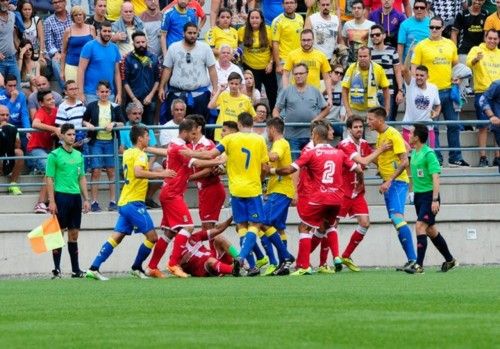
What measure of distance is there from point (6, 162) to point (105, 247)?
4.19 metres

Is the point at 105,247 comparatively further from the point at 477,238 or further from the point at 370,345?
the point at 370,345

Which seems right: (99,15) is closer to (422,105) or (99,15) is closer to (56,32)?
(56,32)

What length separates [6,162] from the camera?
2330 centimetres

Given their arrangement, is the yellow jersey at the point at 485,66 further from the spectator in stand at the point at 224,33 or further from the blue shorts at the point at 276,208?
the blue shorts at the point at 276,208

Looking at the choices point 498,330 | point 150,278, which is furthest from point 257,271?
point 498,330

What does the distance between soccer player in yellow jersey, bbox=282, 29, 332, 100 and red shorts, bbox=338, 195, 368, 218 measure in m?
3.26

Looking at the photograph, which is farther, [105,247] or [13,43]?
[13,43]

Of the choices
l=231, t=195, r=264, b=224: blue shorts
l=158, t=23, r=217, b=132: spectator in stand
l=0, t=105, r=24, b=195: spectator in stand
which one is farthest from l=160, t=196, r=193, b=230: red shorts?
l=158, t=23, r=217, b=132: spectator in stand

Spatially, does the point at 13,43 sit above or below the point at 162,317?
above

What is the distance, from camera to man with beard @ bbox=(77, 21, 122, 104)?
2347 centimetres

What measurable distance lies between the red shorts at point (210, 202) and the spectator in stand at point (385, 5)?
22.4 feet

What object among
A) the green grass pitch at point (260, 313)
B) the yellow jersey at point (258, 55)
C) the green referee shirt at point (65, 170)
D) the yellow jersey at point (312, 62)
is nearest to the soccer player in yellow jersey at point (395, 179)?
the green grass pitch at point (260, 313)

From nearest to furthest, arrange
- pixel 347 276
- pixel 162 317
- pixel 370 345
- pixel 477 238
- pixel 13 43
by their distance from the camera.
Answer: pixel 370 345
pixel 162 317
pixel 347 276
pixel 477 238
pixel 13 43

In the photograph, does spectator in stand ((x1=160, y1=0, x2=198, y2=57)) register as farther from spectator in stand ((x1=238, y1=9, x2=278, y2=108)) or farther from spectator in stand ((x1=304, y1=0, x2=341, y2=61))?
spectator in stand ((x1=304, y1=0, x2=341, y2=61))
